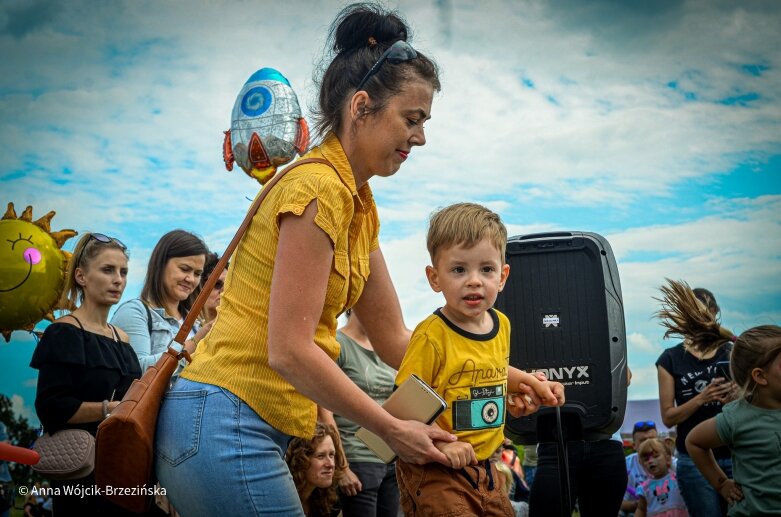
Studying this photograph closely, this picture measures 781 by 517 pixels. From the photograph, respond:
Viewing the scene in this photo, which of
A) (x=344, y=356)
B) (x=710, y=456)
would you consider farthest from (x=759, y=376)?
(x=344, y=356)

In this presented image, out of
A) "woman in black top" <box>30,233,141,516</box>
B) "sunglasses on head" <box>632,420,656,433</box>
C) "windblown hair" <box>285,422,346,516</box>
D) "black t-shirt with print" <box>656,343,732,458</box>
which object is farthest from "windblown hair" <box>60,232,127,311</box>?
"sunglasses on head" <box>632,420,656,433</box>

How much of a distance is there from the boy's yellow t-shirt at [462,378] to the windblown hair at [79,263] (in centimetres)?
219

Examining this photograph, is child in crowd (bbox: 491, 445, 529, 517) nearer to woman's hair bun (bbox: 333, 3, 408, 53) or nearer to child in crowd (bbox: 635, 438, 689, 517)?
child in crowd (bbox: 635, 438, 689, 517)

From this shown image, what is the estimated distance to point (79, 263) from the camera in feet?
13.4

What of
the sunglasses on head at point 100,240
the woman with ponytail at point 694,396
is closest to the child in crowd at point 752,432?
the woman with ponytail at point 694,396

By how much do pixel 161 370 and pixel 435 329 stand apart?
1.01m

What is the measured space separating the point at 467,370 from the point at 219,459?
3.44ft

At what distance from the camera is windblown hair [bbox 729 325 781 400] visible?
13.5 ft

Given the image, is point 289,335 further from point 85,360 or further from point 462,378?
point 85,360

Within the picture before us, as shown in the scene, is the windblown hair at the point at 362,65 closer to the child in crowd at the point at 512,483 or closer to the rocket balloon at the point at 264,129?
the rocket balloon at the point at 264,129

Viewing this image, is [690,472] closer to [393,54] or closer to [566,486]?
[566,486]

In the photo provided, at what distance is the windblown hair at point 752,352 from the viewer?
13.5 ft

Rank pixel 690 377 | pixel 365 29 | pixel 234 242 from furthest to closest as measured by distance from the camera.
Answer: pixel 690 377 → pixel 365 29 → pixel 234 242

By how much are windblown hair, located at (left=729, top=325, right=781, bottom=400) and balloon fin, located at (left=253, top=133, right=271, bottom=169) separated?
4045 mm
